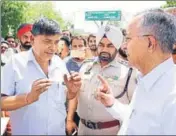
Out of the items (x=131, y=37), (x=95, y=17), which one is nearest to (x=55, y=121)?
(x=131, y=37)

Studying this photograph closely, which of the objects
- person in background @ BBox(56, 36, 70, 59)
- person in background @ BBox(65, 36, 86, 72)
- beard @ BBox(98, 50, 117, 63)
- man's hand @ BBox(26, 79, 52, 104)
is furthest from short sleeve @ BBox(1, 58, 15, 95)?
person in background @ BBox(56, 36, 70, 59)

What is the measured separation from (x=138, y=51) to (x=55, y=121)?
3.30ft

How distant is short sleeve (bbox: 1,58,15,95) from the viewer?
250cm

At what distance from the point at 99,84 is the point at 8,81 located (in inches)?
30.3

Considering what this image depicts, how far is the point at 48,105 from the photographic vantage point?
8.59 ft

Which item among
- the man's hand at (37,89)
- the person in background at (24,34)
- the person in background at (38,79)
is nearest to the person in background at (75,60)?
the person in background at (24,34)

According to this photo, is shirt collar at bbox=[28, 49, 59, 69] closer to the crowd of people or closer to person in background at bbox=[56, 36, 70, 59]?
the crowd of people

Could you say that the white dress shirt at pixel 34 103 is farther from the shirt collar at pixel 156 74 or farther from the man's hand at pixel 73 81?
the shirt collar at pixel 156 74

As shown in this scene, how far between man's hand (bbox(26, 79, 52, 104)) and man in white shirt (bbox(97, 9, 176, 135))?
664 millimetres

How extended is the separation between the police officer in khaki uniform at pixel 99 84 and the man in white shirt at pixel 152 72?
967mm

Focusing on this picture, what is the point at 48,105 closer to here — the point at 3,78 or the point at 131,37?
the point at 3,78

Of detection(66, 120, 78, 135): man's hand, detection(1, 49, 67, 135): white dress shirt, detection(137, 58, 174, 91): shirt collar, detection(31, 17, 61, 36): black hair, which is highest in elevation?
detection(31, 17, 61, 36): black hair

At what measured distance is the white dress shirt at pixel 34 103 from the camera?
8.33 feet

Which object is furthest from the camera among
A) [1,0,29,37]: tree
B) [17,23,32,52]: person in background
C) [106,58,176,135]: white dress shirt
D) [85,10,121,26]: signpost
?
[1,0,29,37]: tree
